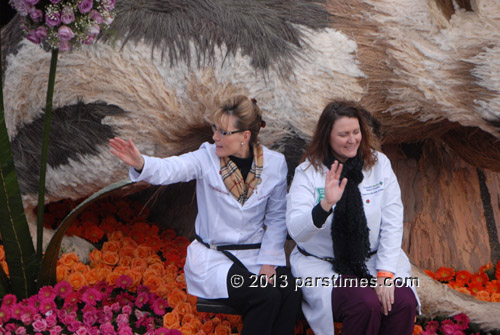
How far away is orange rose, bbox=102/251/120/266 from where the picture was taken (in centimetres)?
250

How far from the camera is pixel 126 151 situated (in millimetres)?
1759

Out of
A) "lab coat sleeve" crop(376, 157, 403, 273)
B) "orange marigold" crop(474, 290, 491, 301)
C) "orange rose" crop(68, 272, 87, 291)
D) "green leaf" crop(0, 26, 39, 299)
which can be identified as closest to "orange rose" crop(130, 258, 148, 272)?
"orange rose" crop(68, 272, 87, 291)

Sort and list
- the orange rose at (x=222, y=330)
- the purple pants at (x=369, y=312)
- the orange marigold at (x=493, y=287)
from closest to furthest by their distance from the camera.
Answer: the purple pants at (x=369, y=312), the orange rose at (x=222, y=330), the orange marigold at (x=493, y=287)

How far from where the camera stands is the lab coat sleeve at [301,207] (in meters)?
1.75

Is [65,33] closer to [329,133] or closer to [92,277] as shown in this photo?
[329,133]

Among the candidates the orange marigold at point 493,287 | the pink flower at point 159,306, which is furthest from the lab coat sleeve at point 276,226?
the orange marigold at point 493,287

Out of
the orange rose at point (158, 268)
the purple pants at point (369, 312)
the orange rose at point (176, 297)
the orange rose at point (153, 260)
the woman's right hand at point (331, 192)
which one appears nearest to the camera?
the woman's right hand at point (331, 192)

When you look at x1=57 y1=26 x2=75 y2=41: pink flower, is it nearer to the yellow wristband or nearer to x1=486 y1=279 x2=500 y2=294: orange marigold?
the yellow wristband

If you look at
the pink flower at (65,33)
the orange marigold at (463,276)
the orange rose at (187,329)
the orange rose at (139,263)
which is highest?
the pink flower at (65,33)

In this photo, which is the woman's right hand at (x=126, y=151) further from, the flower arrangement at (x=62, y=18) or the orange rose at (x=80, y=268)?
the orange rose at (x=80, y=268)

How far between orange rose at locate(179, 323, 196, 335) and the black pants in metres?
0.23

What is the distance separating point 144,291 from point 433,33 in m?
1.56

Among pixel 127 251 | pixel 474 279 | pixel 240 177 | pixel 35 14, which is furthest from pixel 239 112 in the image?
pixel 474 279

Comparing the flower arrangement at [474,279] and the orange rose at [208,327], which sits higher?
the orange rose at [208,327]
